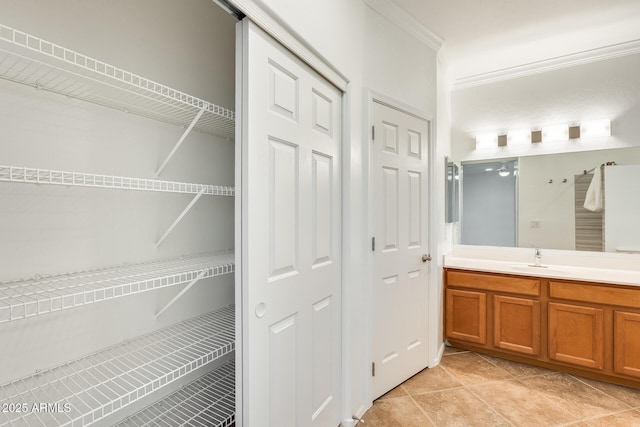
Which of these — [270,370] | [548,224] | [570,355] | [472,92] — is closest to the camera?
[270,370]

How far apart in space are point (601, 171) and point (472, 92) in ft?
4.65

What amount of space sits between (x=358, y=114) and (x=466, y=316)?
7.10 feet

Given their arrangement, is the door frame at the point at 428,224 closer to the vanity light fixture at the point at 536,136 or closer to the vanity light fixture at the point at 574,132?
the vanity light fixture at the point at 536,136

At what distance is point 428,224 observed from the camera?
107 inches

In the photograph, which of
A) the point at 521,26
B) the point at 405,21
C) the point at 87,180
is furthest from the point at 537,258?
the point at 87,180

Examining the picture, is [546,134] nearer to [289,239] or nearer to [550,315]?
[550,315]

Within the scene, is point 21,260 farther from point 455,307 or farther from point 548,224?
point 548,224

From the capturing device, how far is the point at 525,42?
2.88 meters

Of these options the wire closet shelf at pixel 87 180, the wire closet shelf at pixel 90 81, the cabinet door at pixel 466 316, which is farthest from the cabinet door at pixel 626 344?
the wire closet shelf at pixel 90 81

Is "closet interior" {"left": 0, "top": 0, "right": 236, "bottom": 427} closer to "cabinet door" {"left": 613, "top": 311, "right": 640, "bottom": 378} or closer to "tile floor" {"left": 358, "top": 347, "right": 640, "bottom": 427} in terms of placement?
"tile floor" {"left": 358, "top": 347, "right": 640, "bottom": 427}

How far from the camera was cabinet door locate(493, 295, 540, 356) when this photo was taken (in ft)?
8.84

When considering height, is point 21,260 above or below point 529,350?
above

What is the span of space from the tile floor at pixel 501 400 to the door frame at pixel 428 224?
0.19 meters

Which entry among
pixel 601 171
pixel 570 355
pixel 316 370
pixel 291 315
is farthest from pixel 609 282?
pixel 291 315
